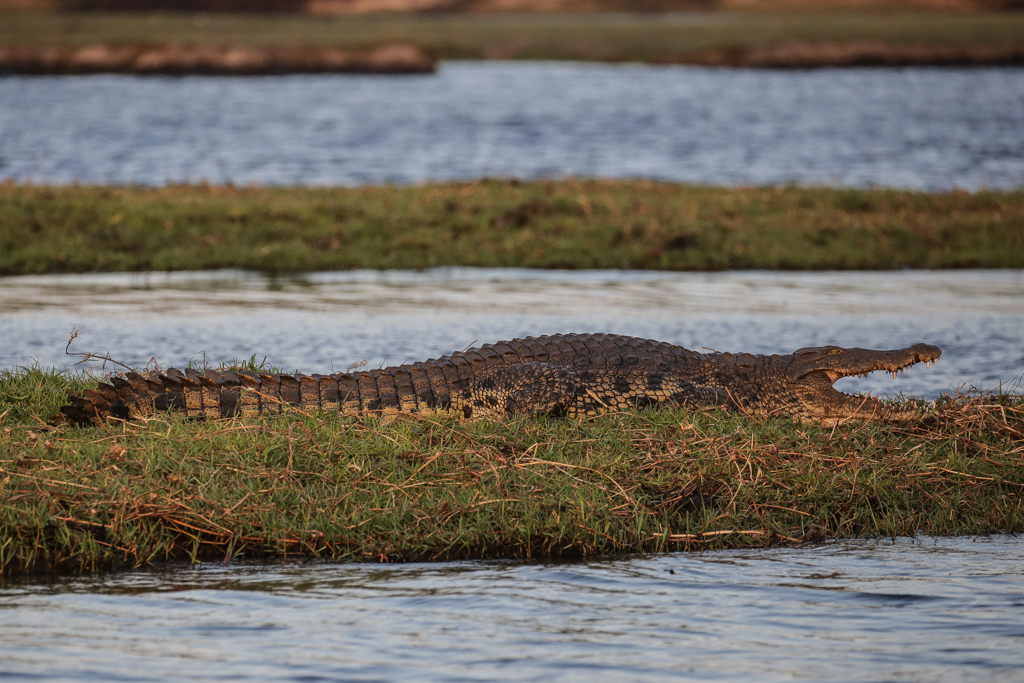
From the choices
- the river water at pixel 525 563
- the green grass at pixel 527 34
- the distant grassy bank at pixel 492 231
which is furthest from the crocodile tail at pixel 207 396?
the green grass at pixel 527 34

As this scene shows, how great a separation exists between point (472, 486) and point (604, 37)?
75671mm

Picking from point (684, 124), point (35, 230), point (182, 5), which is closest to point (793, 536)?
point (35, 230)

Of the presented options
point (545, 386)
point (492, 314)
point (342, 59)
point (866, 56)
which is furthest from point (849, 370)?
point (866, 56)

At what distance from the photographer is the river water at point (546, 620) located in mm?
4027

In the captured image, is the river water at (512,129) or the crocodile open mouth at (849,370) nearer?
the crocodile open mouth at (849,370)

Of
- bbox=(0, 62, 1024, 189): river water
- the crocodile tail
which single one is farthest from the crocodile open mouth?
bbox=(0, 62, 1024, 189): river water

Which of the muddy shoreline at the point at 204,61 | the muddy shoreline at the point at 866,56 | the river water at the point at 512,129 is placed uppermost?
the muddy shoreline at the point at 866,56

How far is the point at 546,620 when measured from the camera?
443cm

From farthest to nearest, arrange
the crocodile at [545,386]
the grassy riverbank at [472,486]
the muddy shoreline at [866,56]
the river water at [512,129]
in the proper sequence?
the muddy shoreline at [866,56] → the river water at [512,129] → the crocodile at [545,386] → the grassy riverbank at [472,486]

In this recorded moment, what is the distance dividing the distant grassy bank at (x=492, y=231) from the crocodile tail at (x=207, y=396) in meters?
6.56

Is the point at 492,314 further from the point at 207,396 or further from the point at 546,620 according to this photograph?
the point at 546,620

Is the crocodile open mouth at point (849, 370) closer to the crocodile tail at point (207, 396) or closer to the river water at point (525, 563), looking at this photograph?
the river water at point (525, 563)

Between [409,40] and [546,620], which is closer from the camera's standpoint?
[546,620]

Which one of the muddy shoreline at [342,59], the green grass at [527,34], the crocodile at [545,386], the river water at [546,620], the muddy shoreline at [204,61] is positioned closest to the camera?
the river water at [546,620]
